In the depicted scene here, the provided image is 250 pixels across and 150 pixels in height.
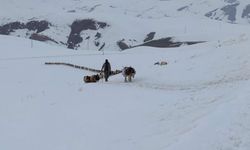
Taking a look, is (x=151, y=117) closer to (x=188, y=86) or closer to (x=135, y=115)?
(x=135, y=115)

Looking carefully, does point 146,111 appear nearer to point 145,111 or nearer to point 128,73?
point 145,111

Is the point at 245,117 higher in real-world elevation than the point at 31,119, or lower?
higher

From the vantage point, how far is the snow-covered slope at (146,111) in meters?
14.1

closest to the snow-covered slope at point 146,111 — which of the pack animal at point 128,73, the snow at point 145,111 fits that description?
the snow at point 145,111

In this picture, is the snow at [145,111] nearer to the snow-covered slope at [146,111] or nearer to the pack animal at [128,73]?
the snow-covered slope at [146,111]

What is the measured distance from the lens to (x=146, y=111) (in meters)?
20.5

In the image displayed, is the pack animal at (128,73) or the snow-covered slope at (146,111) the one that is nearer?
the snow-covered slope at (146,111)

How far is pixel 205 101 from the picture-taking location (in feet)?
61.7

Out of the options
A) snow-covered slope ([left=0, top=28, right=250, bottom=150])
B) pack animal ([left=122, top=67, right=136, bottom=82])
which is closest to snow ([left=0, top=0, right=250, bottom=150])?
snow-covered slope ([left=0, top=28, right=250, bottom=150])

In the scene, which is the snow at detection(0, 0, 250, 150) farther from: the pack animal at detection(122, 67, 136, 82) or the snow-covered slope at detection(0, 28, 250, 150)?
the pack animal at detection(122, 67, 136, 82)

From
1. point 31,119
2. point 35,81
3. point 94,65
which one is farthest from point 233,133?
point 94,65

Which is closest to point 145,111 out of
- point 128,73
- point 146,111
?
point 146,111

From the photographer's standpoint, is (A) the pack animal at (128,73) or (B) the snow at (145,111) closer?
(B) the snow at (145,111)

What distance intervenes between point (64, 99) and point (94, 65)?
89.9 ft
